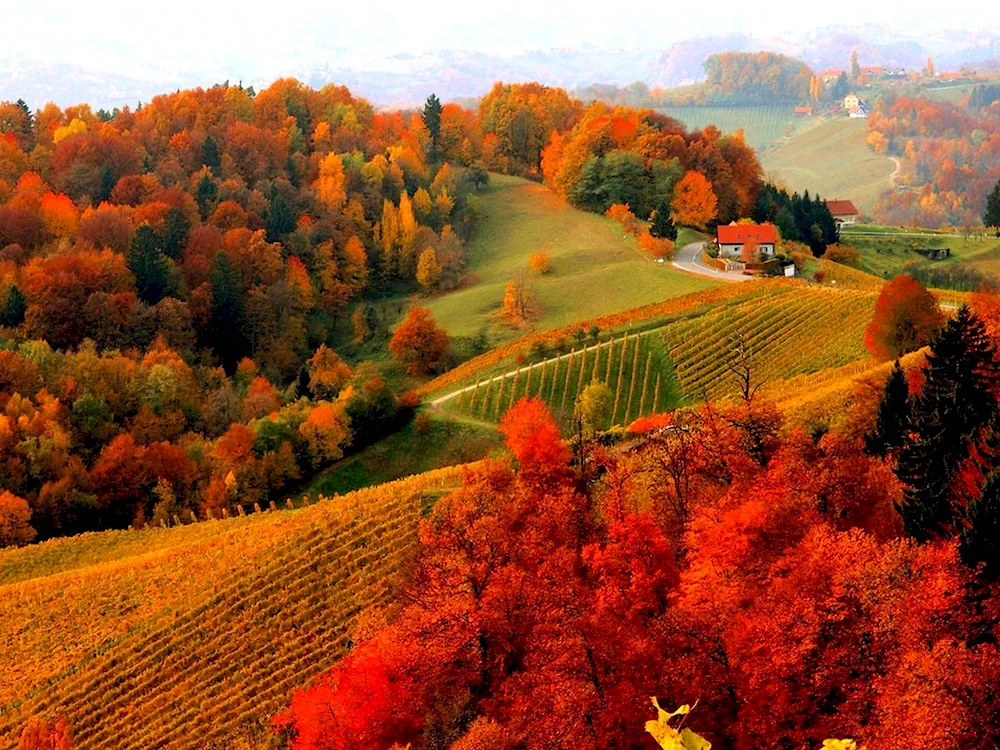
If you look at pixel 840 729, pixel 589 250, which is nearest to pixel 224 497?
pixel 840 729

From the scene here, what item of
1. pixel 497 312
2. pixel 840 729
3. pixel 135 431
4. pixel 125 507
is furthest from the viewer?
pixel 497 312

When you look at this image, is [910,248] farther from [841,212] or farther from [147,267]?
[147,267]

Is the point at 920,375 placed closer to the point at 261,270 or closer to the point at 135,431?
the point at 135,431

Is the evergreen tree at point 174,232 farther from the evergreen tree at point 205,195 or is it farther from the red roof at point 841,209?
the red roof at point 841,209

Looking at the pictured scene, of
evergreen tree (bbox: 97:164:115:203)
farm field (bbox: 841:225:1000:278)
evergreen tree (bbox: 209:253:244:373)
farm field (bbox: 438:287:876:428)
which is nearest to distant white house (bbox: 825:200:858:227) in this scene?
farm field (bbox: 841:225:1000:278)

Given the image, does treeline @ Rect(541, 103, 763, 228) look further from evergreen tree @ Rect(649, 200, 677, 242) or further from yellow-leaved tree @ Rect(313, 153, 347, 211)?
yellow-leaved tree @ Rect(313, 153, 347, 211)

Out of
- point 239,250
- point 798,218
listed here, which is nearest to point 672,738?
point 239,250

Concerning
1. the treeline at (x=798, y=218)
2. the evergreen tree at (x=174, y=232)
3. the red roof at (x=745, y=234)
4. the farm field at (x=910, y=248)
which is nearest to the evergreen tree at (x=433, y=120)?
the evergreen tree at (x=174, y=232)
